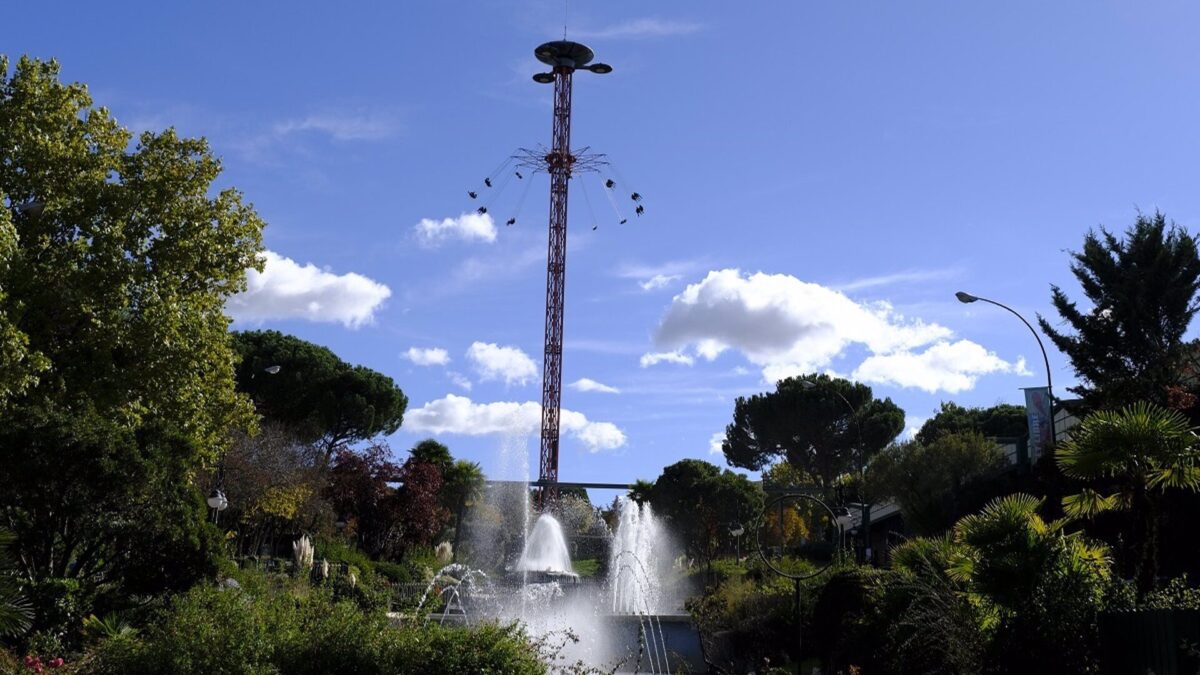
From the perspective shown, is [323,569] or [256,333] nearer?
[323,569]

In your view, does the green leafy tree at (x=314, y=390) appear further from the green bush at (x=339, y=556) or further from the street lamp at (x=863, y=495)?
the street lamp at (x=863, y=495)

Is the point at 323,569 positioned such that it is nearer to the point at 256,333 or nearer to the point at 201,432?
Result: the point at 201,432

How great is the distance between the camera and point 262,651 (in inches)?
488

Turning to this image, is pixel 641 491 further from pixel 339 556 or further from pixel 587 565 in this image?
pixel 339 556

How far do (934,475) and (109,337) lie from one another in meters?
32.8

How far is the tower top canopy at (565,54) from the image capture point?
6103cm

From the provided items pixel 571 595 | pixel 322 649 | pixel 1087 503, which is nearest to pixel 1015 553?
pixel 1087 503

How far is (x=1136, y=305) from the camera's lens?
121 ft

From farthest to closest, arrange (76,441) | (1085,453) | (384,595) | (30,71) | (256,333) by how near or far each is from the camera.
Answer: (256,333) < (30,71) < (76,441) < (384,595) < (1085,453)

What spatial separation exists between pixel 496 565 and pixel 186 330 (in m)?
34.7

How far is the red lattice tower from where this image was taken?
61438mm

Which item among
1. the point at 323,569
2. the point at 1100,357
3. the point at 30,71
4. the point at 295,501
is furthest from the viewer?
the point at 295,501

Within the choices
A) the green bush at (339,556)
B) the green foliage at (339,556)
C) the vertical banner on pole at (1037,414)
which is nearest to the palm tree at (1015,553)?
the green bush at (339,556)

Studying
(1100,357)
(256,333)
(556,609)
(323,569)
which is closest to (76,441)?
(323,569)
